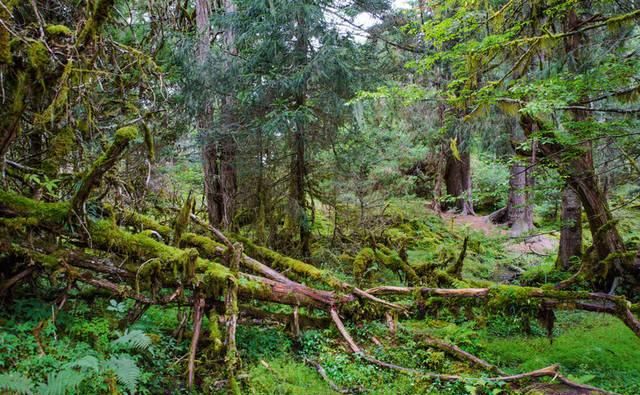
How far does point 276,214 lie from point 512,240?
7432 millimetres

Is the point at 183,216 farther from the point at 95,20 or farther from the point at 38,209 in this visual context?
the point at 95,20

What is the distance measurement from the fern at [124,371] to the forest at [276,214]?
0.02m

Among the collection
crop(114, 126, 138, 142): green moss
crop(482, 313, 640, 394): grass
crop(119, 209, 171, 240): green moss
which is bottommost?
crop(482, 313, 640, 394): grass

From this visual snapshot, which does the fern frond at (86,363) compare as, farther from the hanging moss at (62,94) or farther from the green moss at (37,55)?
the green moss at (37,55)

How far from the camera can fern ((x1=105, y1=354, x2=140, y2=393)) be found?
3.17 meters

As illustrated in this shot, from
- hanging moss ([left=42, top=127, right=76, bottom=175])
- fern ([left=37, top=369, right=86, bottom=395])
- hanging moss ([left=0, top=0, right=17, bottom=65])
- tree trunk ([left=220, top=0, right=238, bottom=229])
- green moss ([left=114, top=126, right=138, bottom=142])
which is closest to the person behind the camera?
fern ([left=37, top=369, right=86, bottom=395])

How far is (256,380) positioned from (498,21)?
6.82 m

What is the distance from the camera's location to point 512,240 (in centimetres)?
1200

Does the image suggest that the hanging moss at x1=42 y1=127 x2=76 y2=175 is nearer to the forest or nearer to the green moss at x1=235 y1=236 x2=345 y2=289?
the forest

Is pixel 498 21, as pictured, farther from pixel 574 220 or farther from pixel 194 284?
pixel 194 284

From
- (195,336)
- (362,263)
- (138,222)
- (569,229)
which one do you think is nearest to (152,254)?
(195,336)

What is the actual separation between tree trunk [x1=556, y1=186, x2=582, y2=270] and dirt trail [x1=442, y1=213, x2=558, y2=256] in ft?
7.14

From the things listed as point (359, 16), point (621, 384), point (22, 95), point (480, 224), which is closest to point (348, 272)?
point (621, 384)

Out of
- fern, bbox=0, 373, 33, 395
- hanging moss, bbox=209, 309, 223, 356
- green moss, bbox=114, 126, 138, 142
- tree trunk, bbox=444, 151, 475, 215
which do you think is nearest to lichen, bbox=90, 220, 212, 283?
hanging moss, bbox=209, 309, 223, 356
